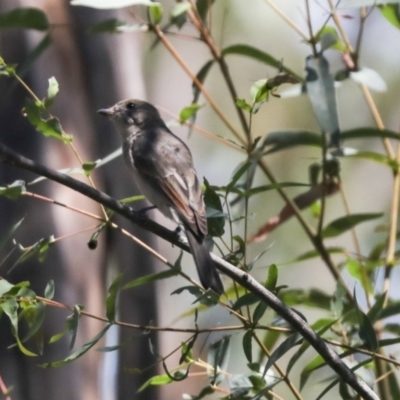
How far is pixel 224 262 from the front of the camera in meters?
1.76

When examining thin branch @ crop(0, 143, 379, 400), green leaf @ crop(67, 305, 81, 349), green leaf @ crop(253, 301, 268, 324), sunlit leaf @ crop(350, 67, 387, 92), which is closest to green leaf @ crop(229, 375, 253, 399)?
green leaf @ crop(253, 301, 268, 324)

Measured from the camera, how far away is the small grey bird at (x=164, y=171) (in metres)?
2.24

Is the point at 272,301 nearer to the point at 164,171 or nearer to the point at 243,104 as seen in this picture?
the point at 243,104

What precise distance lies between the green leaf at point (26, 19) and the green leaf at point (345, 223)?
118 cm

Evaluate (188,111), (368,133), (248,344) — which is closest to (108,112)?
(188,111)

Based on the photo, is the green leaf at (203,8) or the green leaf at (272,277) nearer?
the green leaf at (272,277)

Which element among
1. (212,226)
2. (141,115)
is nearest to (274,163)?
(141,115)

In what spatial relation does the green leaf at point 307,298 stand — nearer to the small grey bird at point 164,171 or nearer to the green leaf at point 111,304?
the small grey bird at point 164,171

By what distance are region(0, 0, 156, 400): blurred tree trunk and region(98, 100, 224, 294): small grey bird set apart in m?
0.22

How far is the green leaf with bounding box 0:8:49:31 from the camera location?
240cm

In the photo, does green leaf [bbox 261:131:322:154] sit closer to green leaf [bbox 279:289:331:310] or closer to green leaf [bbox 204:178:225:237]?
green leaf [bbox 204:178:225:237]

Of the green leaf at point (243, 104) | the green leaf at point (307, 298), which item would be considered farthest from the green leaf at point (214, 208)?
the green leaf at point (307, 298)

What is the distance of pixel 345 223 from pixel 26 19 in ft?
4.16

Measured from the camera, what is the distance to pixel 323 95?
201cm
